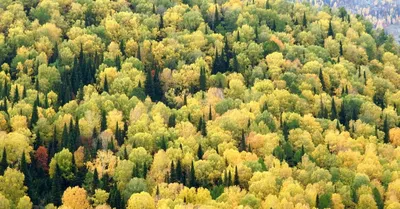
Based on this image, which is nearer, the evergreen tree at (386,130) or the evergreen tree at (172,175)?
the evergreen tree at (172,175)

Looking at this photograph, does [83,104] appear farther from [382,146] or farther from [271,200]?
[382,146]

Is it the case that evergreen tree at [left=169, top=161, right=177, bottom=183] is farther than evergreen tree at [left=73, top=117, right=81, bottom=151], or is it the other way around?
evergreen tree at [left=73, top=117, right=81, bottom=151]

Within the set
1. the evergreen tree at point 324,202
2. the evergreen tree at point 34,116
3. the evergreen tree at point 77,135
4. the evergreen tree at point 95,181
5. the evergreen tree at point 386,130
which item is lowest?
the evergreen tree at point 386,130

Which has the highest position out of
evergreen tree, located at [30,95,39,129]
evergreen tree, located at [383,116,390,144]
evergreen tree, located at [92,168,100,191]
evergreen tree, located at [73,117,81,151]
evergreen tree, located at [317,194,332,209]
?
evergreen tree, located at [30,95,39,129]

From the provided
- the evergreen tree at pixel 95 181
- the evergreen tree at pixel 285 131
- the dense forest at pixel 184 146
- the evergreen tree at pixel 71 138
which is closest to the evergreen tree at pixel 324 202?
the dense forest at pixel 184 146

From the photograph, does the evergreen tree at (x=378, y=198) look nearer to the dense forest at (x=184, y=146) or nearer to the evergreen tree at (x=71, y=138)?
the dense forest at (x=184, y=146)

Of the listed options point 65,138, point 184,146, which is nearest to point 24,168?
point 65,138

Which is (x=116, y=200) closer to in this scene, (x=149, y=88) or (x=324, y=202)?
(x=324, y=202)

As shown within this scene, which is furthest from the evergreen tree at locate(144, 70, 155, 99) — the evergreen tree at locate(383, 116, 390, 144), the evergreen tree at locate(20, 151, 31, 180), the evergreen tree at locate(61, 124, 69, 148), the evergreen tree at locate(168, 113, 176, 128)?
the evergreen tree at locate(383, 116, 390, 144)

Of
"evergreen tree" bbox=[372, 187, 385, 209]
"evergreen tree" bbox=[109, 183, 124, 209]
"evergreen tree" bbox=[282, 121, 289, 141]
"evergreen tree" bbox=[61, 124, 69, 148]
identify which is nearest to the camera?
"evergreen tree" bbox=[109, 183, 124, 209]

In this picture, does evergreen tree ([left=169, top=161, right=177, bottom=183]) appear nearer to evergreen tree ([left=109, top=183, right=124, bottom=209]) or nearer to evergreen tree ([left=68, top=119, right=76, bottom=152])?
evergreen tree ([left=109, top=183, right=124, bottom=209])

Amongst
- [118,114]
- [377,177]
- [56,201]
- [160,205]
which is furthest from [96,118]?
[377,177]
